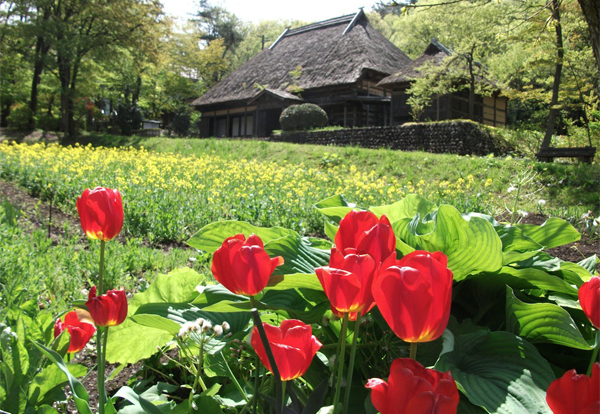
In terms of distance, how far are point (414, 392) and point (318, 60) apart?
87.2ft

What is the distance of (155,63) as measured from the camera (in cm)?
2434

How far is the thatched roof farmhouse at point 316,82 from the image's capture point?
23344 mm

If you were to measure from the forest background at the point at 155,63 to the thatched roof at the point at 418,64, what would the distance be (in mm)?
794

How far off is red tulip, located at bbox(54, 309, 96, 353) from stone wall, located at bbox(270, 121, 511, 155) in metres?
13.4

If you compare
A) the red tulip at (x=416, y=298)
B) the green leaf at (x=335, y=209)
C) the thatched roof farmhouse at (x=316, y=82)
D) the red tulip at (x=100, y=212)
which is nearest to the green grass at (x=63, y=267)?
the red tulip at (x=100, y=212)

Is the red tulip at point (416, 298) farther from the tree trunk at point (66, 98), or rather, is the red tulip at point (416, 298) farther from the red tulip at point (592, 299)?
the tree trunk at point (66, 98)

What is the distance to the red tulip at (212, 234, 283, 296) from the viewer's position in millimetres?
863

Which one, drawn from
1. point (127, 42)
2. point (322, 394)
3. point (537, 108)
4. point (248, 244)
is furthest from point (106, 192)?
point (537, 108)

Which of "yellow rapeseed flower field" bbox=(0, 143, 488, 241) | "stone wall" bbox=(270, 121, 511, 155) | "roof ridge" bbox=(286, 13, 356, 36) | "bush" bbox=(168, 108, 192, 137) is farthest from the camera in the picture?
"bush" bbox=(168, 108, 192, 137)

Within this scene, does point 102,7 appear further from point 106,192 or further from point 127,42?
point 106,192

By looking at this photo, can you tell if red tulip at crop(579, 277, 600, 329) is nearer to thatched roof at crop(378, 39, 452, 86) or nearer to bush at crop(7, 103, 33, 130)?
thatched roof at crop(378, 39, 452, 86)

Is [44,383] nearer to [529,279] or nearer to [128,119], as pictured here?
[529,279]

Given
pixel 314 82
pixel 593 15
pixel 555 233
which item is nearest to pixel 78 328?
pixel 555 233

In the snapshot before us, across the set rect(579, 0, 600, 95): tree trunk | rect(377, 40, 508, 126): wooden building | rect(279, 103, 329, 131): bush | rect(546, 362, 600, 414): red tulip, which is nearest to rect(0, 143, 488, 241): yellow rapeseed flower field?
rect(579, 0, 600, 95): tree trunk
